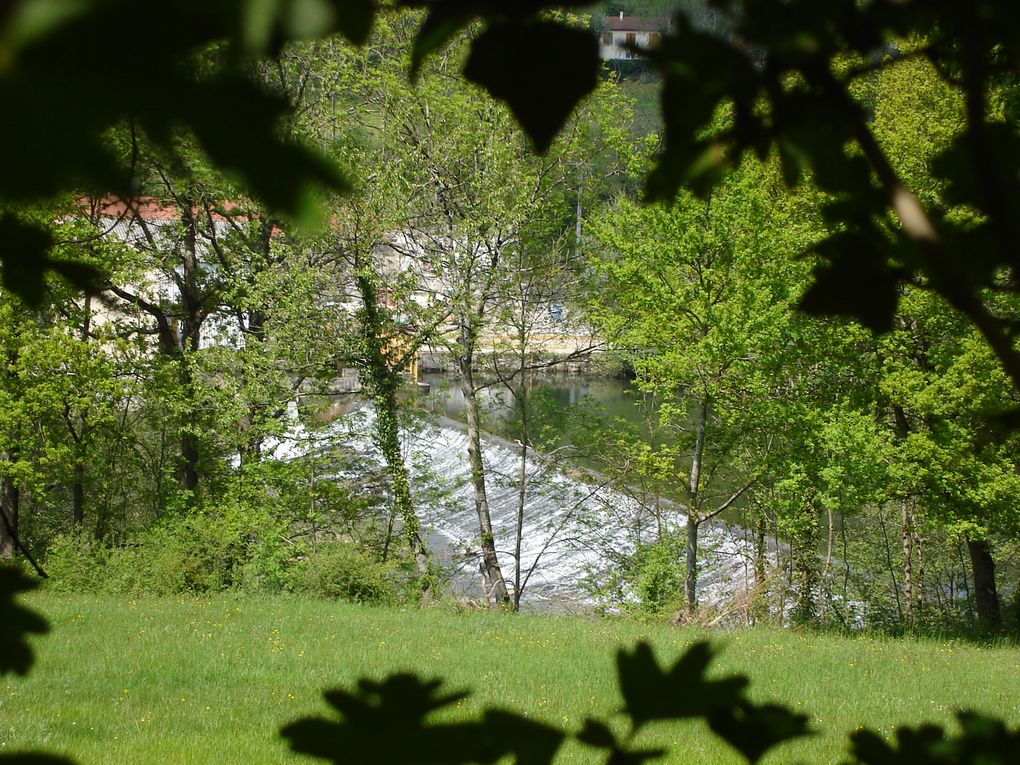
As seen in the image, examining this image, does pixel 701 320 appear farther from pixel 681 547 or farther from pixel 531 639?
pixel 531 639

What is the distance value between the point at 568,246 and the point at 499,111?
2.44 meters

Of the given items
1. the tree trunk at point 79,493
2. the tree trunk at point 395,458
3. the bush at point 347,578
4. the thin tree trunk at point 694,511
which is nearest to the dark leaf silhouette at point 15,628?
the bush at point 347,578

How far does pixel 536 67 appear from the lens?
45 centimetres

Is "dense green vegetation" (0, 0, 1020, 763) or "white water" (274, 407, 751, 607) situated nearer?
"dense green vegetation" (0, 0, 1020, 763)

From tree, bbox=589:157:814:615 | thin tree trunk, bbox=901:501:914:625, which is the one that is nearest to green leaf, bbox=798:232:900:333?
tree, bbox=589:157:814:615

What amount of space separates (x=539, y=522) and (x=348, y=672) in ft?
33.5

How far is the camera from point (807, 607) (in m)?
14.7

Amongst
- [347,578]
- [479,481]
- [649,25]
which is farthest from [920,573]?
[649,25]

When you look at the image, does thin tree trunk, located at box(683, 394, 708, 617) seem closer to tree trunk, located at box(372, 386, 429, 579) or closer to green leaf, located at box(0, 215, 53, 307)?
tree trunk, located at box(372, 386, 429, 579)

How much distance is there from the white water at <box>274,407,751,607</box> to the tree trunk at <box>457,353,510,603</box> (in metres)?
0.24

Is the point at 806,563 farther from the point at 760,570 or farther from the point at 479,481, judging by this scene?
the point at 479,481

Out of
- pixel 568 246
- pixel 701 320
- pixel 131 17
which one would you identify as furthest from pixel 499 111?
pixel 131 17

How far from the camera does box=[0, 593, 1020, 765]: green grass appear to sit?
485cm

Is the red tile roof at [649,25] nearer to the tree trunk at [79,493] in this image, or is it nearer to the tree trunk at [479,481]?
the tree trunk at [479,481]
